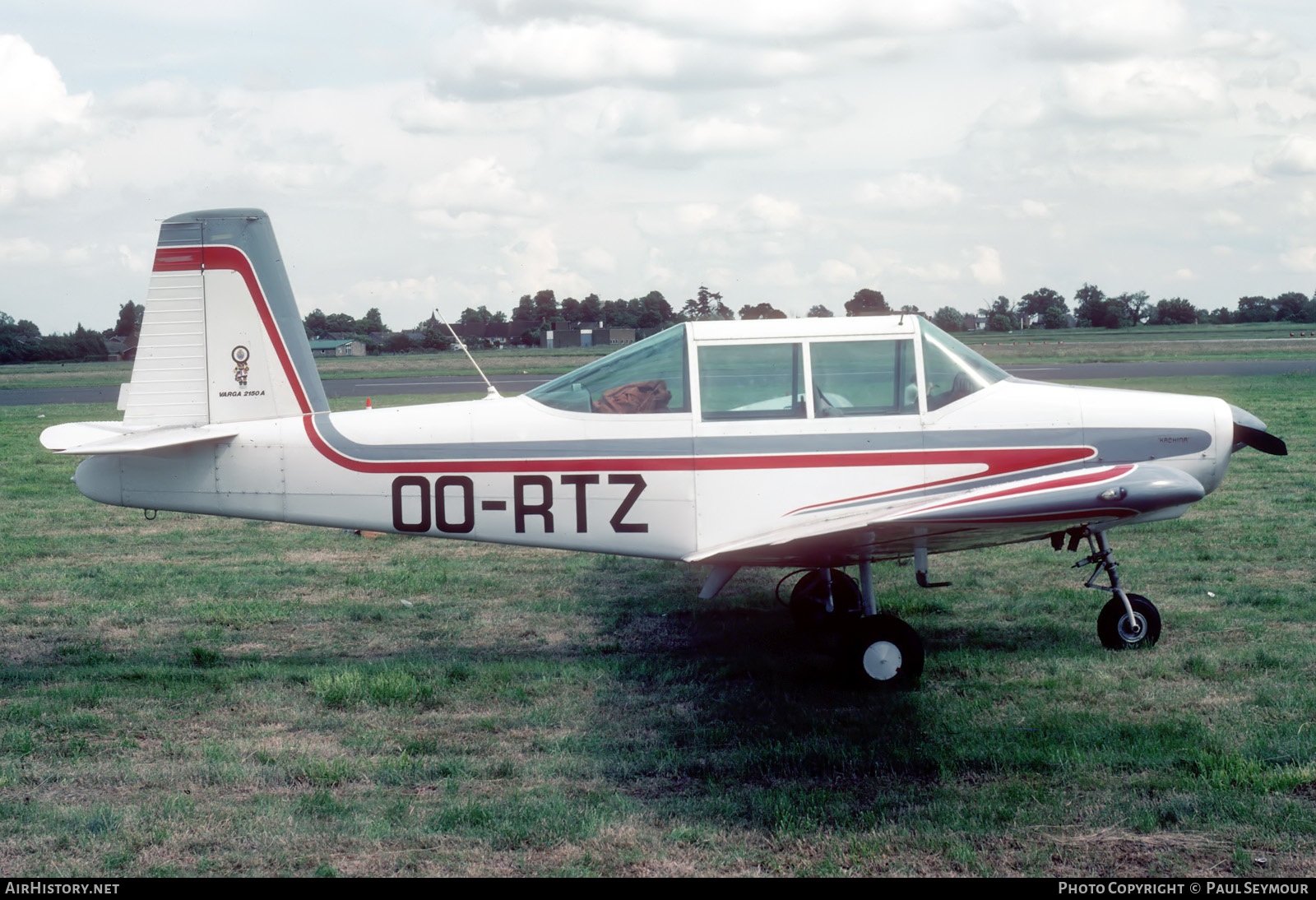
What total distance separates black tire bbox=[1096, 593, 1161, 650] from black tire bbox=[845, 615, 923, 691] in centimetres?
149

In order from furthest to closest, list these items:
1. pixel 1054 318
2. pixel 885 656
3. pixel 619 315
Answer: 1. pixel 1054 318
2. pixel 619 315
3. pixel 885 656

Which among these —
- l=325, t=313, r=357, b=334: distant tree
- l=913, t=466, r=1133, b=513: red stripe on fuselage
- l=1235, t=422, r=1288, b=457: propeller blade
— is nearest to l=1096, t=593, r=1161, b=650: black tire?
l=1235, t=422, r=1288, b=457: propeller blade

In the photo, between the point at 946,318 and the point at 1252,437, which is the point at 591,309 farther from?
the point at 1252,437

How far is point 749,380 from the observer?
6.38 meters

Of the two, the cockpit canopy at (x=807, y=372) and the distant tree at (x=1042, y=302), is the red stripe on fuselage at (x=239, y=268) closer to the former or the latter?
the cockpit canopy at (x=807, y=372)

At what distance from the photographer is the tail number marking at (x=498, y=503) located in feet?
21.1

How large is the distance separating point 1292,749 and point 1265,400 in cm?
2038

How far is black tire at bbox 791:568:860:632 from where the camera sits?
24.5 ft

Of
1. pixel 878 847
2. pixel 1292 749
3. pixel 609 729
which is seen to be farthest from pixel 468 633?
pixel 1292 749

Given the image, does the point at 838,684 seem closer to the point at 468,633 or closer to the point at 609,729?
the point at 609,729

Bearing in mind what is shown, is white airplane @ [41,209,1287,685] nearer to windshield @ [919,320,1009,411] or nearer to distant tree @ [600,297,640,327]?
windshield @ [919,320,1009,411]

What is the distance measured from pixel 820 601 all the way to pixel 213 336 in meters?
4.58

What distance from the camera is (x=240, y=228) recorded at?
685 centimetres

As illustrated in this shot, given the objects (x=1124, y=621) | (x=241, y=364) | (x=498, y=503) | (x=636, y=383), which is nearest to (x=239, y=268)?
(x=241, y=364)
